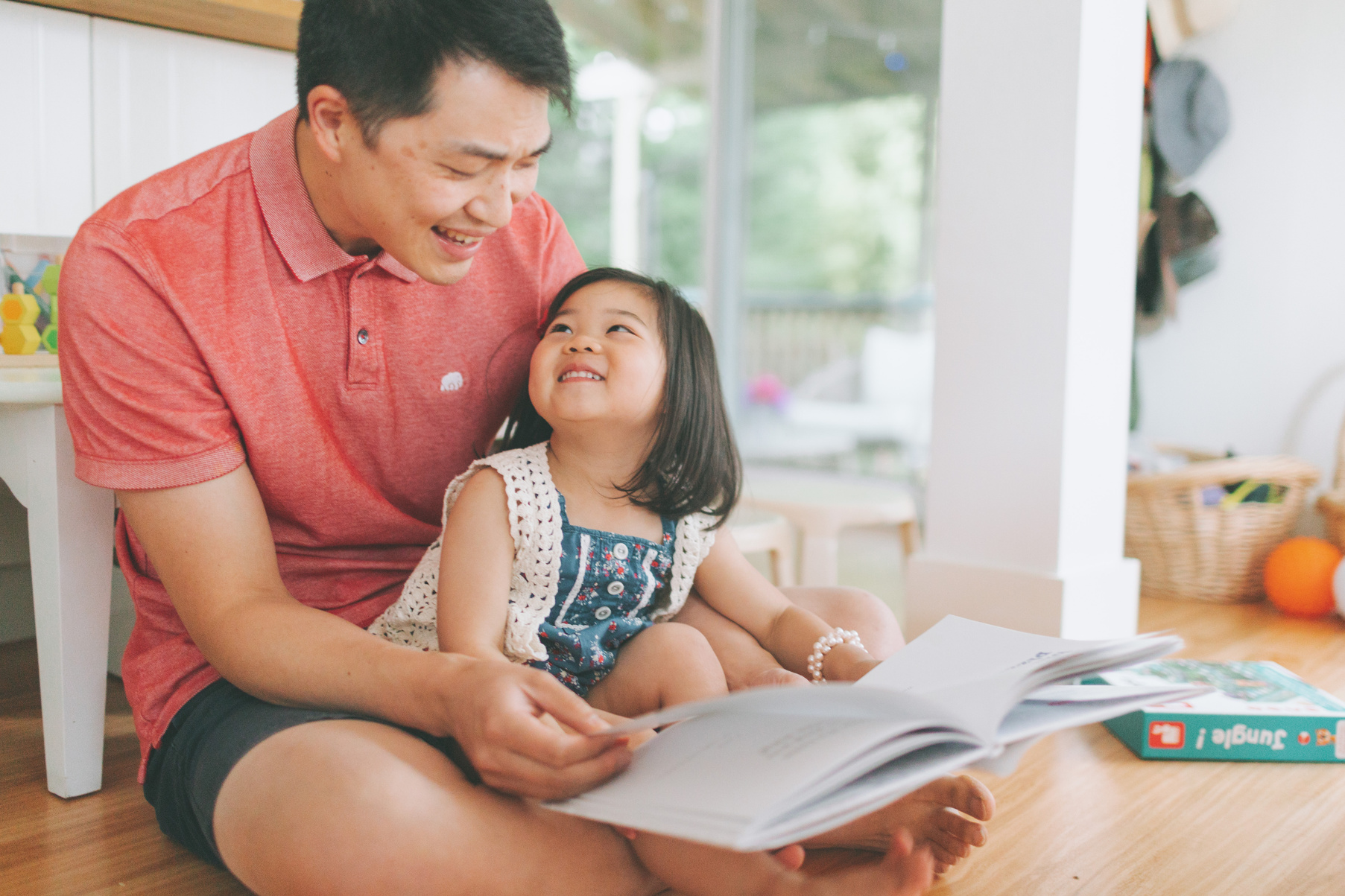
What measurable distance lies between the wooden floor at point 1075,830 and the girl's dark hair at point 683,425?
1.30 ft

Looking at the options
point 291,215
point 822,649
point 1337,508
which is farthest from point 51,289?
point 1337,508

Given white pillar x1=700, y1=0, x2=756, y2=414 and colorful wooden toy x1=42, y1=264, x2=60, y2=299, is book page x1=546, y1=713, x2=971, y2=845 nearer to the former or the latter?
colorful wooden toy x1=42, y1=264, x2=60, y2=299

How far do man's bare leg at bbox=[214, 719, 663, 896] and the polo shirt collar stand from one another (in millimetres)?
447

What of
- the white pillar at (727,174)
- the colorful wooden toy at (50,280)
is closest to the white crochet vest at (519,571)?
the colorful wooden toy at (50,280)

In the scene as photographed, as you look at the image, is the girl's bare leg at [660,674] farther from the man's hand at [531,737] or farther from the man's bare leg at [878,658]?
the man's hand at [531,737]

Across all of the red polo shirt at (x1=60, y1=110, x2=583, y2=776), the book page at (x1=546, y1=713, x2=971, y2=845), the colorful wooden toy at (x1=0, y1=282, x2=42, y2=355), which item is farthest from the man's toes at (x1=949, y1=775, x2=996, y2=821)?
the colorful wooden toy at (x1=0, y1=282, x2=42, y2=355)

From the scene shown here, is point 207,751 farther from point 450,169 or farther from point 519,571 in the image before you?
point 450,169

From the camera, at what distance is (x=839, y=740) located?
658 mm

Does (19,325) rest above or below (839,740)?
above

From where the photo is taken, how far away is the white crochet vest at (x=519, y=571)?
1.03 metres

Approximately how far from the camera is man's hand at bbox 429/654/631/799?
717mm

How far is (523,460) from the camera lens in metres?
1.08

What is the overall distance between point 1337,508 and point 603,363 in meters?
1.81

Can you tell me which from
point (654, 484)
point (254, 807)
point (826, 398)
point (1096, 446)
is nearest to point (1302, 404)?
point (1096, 446)
